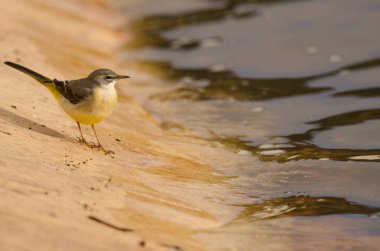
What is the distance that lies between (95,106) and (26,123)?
0.96m

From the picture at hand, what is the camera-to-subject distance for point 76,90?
30.1 ft

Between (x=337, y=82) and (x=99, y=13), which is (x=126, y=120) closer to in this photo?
(x=337, y=82)

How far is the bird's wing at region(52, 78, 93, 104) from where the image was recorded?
9.15 meters

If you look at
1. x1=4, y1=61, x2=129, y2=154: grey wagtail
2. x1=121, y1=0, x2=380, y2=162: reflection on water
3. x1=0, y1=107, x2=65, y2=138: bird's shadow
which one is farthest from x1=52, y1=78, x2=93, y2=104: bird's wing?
x1=121, y1=0, x2=380, y2=162: reflection on water

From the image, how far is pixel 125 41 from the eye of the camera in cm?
1980

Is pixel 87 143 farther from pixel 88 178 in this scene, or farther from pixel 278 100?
pixel 278 100

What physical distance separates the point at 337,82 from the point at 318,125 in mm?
2597

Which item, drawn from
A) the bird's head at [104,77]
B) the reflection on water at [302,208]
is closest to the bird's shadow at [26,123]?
the bird's head at [104,77]

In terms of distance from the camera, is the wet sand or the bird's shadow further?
the bird's shadow

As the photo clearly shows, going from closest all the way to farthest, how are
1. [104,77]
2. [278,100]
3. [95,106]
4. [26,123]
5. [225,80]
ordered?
[95,106]
[104,77]
[26,123]
[278,100]
[225,80]

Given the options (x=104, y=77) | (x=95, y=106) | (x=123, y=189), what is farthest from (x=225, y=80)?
(x=123, y=189)

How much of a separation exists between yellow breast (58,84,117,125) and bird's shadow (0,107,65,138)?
438 millimetres

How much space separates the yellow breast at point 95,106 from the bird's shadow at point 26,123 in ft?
1.44

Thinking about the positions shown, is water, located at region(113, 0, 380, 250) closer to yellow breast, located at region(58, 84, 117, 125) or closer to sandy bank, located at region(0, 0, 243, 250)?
sandy bank, located at region(0, 0, 243, 250)
